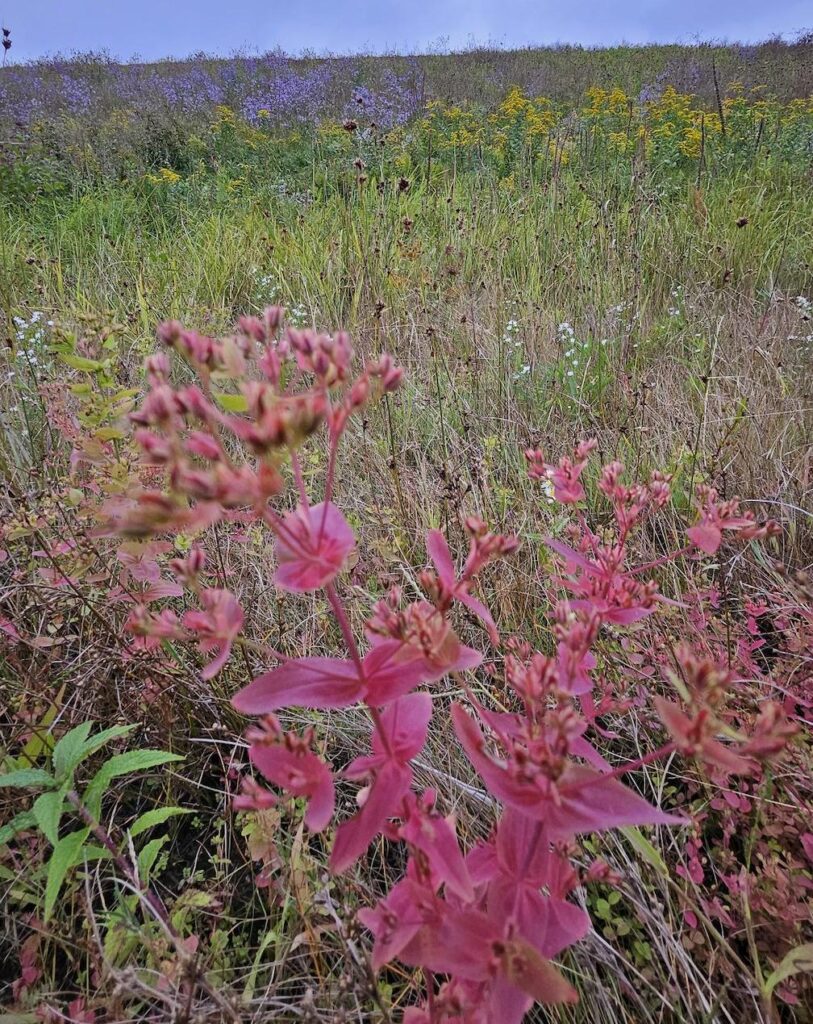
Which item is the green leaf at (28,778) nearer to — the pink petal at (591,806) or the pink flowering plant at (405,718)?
the pink flowering plant at (405,718)

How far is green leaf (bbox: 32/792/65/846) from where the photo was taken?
94 centimetres

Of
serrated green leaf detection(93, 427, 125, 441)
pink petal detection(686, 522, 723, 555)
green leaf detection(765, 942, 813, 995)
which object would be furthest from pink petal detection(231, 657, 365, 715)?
serrated green leaf detection(93, 427, 125, 441)

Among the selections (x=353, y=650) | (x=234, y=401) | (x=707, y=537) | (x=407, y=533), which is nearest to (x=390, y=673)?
(x=353, y=650)

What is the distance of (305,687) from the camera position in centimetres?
71

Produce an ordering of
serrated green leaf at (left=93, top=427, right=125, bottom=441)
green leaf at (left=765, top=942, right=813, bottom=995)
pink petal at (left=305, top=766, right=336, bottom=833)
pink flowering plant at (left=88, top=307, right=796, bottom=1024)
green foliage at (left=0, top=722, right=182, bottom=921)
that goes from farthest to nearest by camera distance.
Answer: serrated green leaf at (left=93, top=427, right=125, bottom=441) < green foliage at (left=0, top=722, right=182, bottom=921) < green leaf at (left=765, top=942, right=813, bottom=995) < pink petal at (left=305, top=766, right=336, bottom=833) < pink flowering plant at (left=88, top=307, right=796, bottom=1024)

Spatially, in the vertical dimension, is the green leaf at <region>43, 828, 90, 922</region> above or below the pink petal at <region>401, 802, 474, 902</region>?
below

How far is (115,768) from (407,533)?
1210 millimetres

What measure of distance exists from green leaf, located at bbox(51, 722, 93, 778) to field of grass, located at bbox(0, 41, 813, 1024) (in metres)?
0.09

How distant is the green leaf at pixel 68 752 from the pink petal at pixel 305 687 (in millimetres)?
530

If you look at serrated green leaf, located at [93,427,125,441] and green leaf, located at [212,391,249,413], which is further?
serrated green leaf, located at [93,427,125,441]

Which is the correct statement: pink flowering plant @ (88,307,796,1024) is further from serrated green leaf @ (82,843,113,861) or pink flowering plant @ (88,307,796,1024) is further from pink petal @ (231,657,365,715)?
serrated green leaf @ (82,843,113,861)

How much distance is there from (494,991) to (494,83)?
588 inches

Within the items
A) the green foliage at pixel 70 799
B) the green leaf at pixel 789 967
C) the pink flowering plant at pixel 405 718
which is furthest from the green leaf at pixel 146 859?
the green leaf at pixel 789 967

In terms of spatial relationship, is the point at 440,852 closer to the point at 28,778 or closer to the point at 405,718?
the point at 405,718
